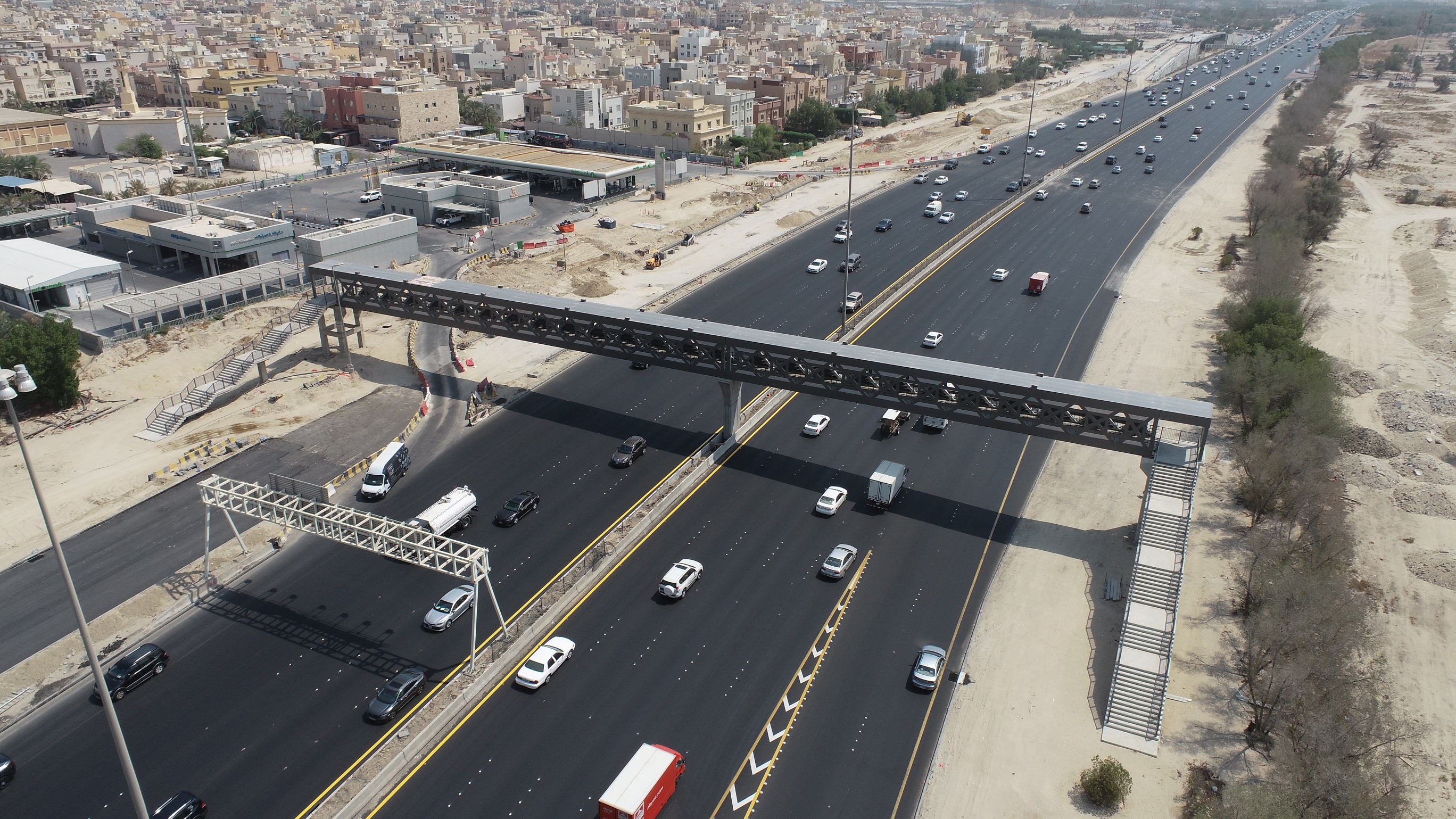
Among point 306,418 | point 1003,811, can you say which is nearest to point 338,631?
point 306,418

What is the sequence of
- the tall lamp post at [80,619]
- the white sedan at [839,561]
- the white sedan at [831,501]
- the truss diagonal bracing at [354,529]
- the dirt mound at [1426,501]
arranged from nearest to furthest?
the tall lamp post at [80,619] → the truss diagonal bracing at [354,529] → the white sedan at [839,561] → the white sedan at [831,501] → the dirt mound at [1426,501]

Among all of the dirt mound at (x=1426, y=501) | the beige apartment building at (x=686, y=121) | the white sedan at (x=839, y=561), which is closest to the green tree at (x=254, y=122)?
the beige apartment building at (x=686, y=121)

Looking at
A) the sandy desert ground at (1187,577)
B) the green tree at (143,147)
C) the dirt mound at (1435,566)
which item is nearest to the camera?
the sandy desert ground at (1187,577)

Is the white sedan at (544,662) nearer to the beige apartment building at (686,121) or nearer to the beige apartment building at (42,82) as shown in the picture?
the beige apartment building at (686,121)

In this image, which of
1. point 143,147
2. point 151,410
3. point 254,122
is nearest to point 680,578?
point 151,410

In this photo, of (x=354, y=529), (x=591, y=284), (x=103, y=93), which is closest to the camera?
(x=354, y=529)

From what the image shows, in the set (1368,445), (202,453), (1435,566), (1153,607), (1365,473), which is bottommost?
(1435,566)

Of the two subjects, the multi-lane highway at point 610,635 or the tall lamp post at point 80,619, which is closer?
the tall lamp post at point 80,619

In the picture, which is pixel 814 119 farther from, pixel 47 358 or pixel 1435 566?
pixel 1435 566
